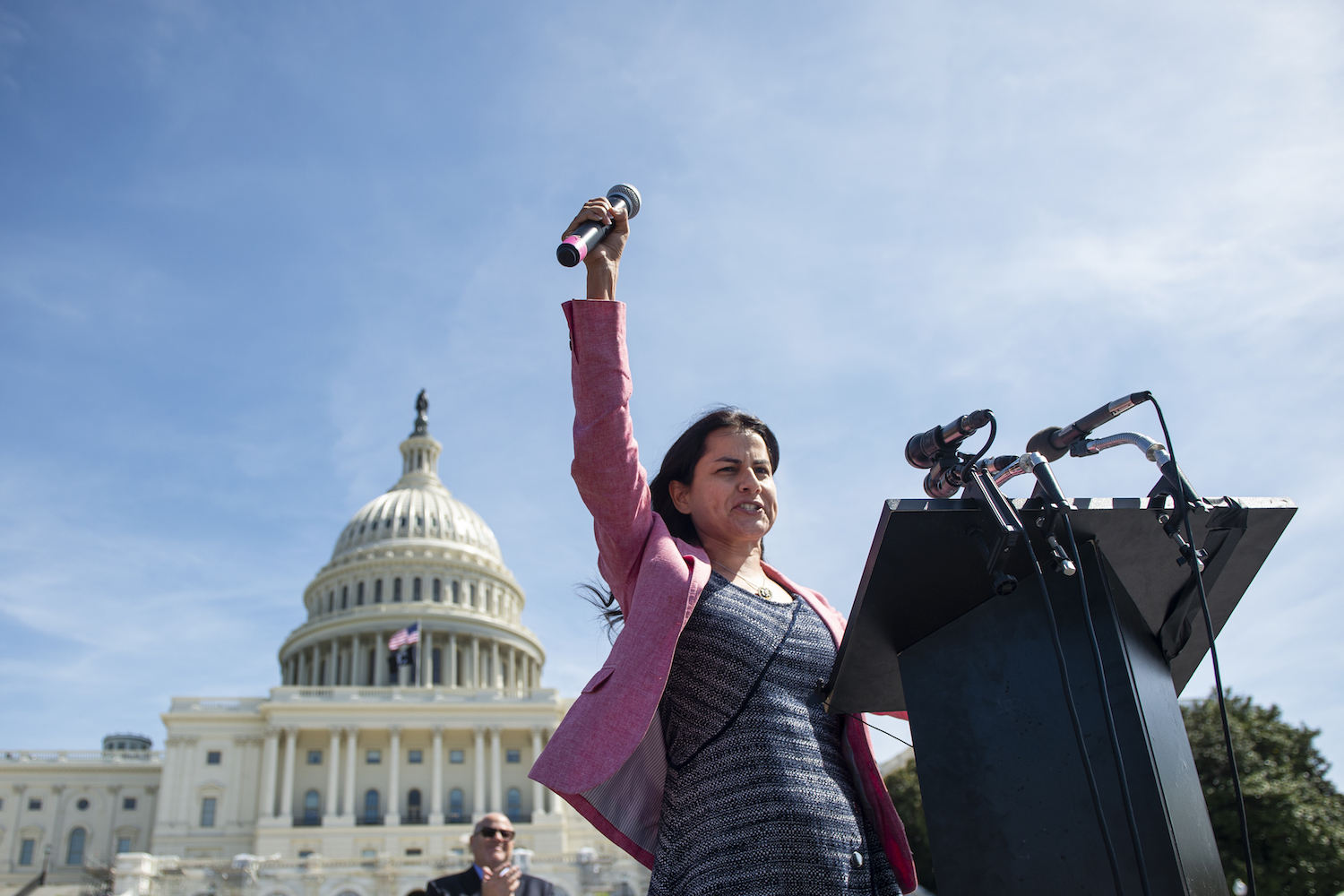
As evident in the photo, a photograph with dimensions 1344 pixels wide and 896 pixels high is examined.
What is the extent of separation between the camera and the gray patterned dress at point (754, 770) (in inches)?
119

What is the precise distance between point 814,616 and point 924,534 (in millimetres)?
1146

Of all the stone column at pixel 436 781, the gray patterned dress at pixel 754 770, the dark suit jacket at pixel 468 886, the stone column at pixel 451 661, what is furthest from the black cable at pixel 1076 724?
the stone column at pixel 451 661

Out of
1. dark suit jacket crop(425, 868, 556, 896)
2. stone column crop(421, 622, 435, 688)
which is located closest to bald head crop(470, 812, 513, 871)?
dark suit jacket crop(425, 868, 556, 896)

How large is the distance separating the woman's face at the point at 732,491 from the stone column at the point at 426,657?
71.4m

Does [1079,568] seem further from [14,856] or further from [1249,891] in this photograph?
[14,856]

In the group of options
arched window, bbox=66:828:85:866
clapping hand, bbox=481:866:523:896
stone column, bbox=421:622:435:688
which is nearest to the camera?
clapping hand, bbox=481:866:523:896

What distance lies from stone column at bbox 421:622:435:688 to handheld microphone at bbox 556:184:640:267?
7176cm

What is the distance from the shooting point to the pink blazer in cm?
313

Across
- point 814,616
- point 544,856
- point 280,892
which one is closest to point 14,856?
point 280,892

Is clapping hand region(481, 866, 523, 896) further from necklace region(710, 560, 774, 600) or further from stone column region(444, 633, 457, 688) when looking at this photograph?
stone column region(444, 633, 457, 688)

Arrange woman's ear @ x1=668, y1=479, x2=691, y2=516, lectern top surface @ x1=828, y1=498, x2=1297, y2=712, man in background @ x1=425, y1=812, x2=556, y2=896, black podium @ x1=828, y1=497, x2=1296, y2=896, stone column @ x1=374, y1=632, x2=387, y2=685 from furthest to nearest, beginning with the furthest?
stone column @ x1=374, y1=632, x2=387, y2=685, man in background @ x1=425, y1=812, x2=556, y2=896, woman's ear @ x1=668, y1=479, x2=691, y2=516, lectern top surface @ x1=828, y1=498, x2=1297, y2=712, black podium @ x1=828, y1=497, x2=1296, y2=896

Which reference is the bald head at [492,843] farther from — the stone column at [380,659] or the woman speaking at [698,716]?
the stone column at [380,659]

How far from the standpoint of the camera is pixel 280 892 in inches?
1610

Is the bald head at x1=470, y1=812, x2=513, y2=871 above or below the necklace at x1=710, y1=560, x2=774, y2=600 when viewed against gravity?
below
